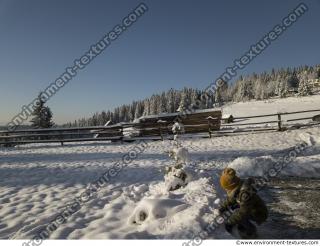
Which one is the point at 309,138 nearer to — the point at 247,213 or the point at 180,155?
the point at 180,155

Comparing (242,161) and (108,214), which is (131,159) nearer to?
(242,161)

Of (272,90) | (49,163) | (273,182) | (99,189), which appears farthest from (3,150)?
(272,90)

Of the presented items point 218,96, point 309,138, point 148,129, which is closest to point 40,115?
point 148,129

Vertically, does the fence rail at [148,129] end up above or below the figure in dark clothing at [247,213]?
above

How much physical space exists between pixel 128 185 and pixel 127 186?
0.36 ft

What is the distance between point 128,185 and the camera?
9203mm

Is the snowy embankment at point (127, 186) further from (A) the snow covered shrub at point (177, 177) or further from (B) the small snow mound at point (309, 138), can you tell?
(A) the snow covered shrub at point (177, 177)

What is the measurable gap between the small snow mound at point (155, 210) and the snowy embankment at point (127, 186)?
2 centimetres

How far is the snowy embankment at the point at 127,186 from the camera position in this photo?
5.53 metres

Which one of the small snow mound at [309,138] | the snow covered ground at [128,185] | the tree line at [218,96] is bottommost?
the snow covered ground at [128,185]

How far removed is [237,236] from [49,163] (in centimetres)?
1051

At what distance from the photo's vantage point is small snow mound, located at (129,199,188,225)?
18.5 feet

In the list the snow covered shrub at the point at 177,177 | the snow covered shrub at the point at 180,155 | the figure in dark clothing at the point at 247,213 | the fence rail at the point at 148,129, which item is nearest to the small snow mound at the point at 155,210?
the figure in dark clothing at the point at 247,213

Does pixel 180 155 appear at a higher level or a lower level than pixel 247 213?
higher
